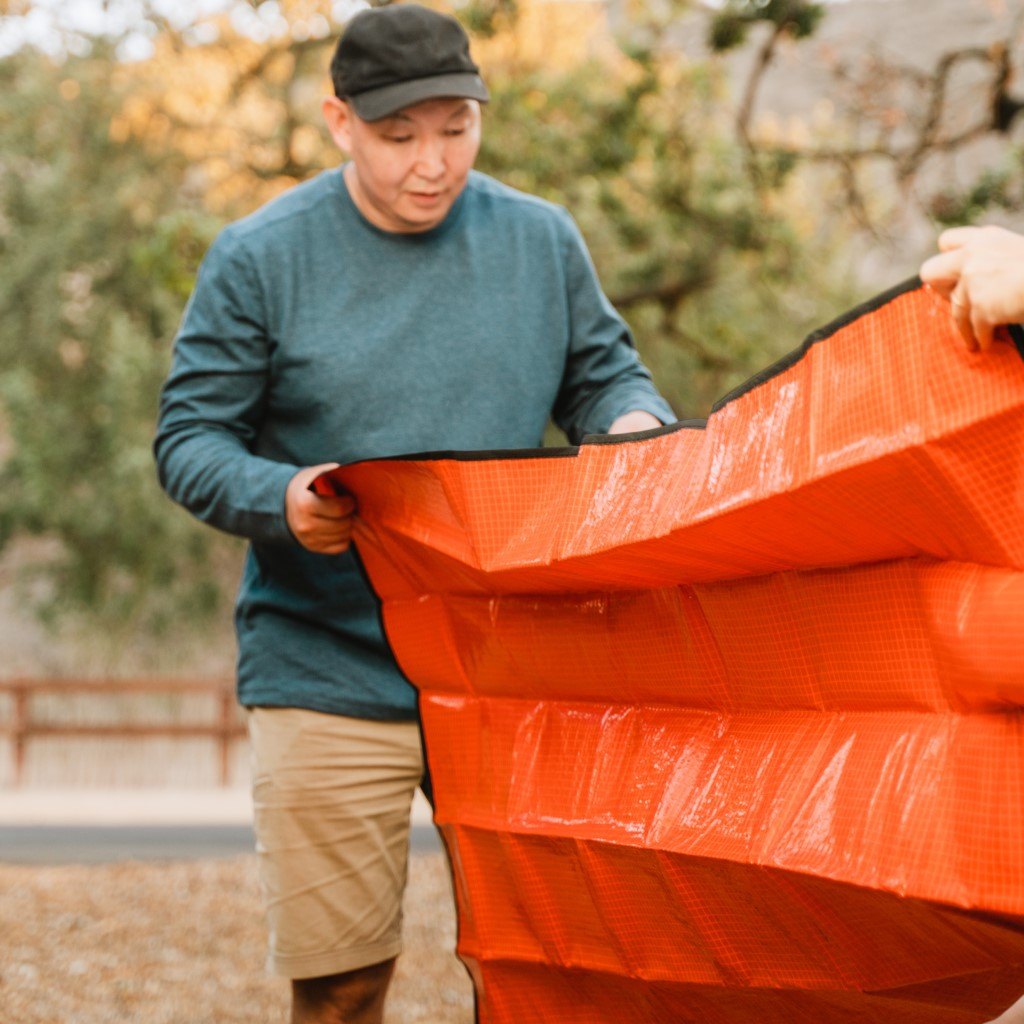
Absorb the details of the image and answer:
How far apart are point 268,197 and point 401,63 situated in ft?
38.8

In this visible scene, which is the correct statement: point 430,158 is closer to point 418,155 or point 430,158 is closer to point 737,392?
point 418,155

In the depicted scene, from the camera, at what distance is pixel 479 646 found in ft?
9.32

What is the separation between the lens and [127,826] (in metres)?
12.6

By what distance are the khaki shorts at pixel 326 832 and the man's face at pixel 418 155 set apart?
1.06 m

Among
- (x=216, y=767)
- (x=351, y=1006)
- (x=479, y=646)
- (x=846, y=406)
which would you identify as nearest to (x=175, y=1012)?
(x=351, y=1006)

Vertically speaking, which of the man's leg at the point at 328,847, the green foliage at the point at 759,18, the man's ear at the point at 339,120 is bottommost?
the man's leg at the point at 328,847

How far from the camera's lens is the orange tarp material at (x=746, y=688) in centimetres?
181

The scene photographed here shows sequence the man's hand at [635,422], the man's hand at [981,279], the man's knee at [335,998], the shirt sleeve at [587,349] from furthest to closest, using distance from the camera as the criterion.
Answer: the shirt sleeve at [587,349] → the man's knee at [335,998] → the man's hand at [635,422] → the man's hand at [981,279]

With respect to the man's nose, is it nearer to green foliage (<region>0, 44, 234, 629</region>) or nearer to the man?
the man

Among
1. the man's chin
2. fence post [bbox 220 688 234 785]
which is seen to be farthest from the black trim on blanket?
fence post [bbox 220 688 234 785]

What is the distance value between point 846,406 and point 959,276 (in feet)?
0.78

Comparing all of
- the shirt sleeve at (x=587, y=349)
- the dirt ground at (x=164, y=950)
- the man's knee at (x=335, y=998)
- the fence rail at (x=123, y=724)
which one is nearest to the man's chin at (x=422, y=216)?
the shirt sleeve at (x=587, y=349)

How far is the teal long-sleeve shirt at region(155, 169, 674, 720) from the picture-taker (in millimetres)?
3236

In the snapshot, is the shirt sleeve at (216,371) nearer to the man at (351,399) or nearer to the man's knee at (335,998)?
the man at (351,399)
